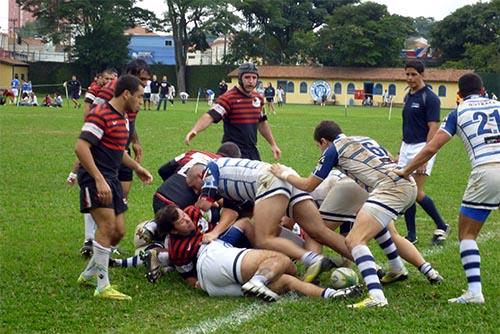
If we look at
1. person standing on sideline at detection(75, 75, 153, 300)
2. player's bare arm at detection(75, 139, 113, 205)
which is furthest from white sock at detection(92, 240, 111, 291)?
player's bare arm at detection(75, 139, 113, 205)

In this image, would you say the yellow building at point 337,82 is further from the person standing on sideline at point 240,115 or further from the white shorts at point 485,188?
the white shorts at point 485,188

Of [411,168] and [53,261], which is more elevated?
[411,168]

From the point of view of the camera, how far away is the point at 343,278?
6.53m

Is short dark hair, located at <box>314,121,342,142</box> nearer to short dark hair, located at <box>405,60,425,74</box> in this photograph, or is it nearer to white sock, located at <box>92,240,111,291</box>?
white sock, located at <box>92,240,111,291</box>

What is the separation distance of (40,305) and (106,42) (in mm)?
68983

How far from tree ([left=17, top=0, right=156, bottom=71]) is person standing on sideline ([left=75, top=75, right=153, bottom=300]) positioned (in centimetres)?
6715

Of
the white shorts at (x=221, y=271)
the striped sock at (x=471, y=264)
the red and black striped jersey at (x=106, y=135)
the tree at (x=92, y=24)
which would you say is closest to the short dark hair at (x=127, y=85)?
the red and black striped jersey at (x=106, y=135)

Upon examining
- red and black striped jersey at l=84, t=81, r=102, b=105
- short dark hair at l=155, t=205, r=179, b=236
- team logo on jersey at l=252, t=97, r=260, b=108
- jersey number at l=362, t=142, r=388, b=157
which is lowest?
short dark hair at l=155, t=205, r=179, b=236

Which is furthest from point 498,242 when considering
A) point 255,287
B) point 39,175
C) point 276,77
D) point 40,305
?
point 276,77

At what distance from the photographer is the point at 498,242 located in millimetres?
8867

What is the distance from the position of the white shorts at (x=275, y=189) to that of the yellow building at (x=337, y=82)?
61716 millimetres

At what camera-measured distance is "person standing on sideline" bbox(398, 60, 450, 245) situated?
350 inches

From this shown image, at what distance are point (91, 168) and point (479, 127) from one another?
3.16 meters

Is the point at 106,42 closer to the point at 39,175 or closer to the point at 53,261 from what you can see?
the point at 39,175
